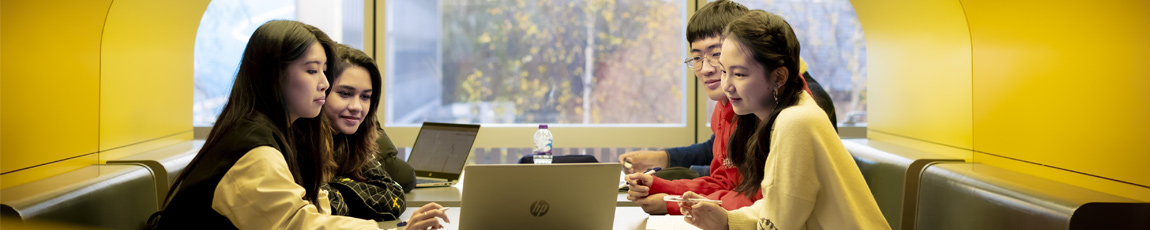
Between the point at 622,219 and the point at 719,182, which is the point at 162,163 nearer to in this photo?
the point at 622,219

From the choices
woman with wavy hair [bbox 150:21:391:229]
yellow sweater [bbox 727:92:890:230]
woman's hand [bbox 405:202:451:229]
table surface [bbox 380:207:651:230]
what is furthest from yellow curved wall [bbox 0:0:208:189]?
yellow sweater [bbox 727:92:890:230]

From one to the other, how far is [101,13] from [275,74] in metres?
1.35

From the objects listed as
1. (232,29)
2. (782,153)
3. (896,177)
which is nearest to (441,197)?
(782,153)

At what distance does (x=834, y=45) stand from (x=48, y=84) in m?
4.47

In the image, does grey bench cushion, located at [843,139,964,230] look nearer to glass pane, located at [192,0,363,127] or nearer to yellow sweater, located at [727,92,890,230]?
yellow sweater, located at [727,92,890,230]

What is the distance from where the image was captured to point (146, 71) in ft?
10.6

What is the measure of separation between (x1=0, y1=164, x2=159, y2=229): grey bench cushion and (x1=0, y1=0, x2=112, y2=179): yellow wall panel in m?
0.09

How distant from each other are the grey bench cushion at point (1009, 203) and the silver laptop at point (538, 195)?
1034mm

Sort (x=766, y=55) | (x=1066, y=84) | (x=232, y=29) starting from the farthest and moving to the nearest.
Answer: (x=232, y=29) < (x=1066, y=84) < (x=766, y=55)

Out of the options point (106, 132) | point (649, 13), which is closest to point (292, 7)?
point (649, 13)

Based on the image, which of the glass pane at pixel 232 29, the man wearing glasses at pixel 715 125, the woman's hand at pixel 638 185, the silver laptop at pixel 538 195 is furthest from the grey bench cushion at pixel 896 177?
the glass pane at pixel 232 29

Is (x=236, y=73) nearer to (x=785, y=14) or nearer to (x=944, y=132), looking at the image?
(x=944, y=132)

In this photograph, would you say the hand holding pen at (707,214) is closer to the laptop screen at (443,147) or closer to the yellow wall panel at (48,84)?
the laptop screen at (443,147)

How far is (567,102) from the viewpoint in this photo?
5.47 meters
